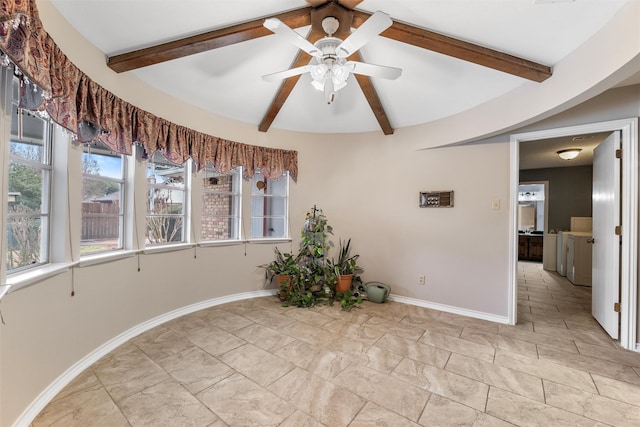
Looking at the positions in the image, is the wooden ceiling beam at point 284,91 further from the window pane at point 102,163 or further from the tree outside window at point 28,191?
the tree outside window at point 28,191

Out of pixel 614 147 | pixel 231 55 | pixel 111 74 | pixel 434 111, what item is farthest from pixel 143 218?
pixel 614 147

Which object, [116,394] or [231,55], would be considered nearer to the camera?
[116,394]

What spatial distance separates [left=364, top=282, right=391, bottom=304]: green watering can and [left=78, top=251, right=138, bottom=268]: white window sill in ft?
9.39

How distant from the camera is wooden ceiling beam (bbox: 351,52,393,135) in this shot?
9.87 feet

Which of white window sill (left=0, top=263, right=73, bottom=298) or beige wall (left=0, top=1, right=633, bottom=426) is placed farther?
beige wall (left=0, top=1, right=633, bottom=426)

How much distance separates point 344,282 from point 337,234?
78 cm

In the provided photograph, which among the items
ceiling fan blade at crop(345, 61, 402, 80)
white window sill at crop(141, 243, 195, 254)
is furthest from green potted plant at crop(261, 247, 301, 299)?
ceiling fan blade at crop(345, 61, 402, 80)

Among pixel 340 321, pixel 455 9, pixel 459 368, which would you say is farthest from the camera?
pixel 340 321

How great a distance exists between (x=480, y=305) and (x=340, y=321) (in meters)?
1.74

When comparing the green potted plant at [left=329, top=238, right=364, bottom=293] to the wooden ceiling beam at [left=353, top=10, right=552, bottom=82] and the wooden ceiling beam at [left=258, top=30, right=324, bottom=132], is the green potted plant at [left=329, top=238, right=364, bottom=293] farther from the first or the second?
the wooden ceiling beam at [left=353, top=10, right=552, bottom=82]

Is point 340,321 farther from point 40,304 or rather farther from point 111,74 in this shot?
point 111,74

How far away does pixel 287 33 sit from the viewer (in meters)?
1.80

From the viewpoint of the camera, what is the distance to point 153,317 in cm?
290

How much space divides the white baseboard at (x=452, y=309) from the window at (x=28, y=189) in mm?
3759
